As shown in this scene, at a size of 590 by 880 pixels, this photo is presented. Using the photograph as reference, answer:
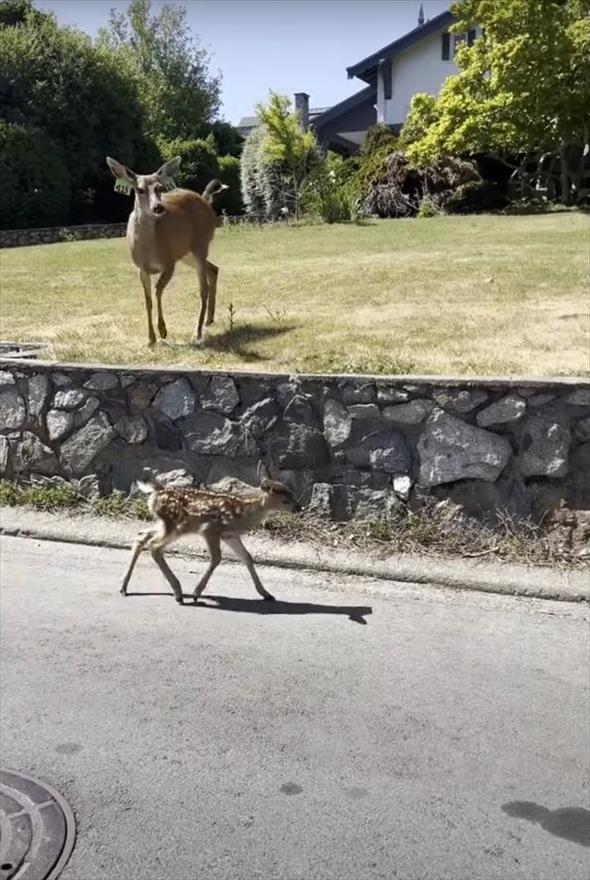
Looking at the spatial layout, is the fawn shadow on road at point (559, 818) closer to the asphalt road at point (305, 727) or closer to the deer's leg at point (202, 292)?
the asphalt road at point (305, 727)

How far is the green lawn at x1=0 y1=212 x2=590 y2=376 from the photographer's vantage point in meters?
8.21

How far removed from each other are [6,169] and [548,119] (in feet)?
48.0

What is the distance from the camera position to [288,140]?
25453 millimetres

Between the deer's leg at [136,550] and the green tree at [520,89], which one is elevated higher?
the green tree at [520,89]

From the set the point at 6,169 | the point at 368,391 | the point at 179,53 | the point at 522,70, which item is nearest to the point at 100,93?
the point at 6,169

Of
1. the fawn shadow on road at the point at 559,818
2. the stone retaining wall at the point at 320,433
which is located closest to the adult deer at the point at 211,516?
the stone retaining wall at the point at 320,433

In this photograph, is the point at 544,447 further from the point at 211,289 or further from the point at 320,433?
the point at 211,289

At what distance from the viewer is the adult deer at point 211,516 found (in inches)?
231

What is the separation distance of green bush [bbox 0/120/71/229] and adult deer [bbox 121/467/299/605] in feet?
79.0

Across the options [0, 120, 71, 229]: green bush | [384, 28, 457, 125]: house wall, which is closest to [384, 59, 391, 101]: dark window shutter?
[384, 28, 457, 125]: house wall

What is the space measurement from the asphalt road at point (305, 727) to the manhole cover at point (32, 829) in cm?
7

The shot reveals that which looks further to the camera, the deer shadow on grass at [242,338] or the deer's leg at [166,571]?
the deer shadow on grass at [242,338]

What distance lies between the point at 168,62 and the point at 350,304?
49.8 m

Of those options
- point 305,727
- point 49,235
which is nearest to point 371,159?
point 49,235
